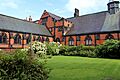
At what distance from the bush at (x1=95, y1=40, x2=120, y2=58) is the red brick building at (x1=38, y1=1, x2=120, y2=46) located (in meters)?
10.5

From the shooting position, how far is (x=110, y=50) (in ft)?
91.9

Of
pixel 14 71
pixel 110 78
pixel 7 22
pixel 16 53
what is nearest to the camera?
pixel 14 71

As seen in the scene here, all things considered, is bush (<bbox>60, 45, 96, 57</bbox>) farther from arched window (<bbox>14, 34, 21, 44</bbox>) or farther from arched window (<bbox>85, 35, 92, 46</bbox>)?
arched window (<bbox>14, 34, 21, 44</bbox>)

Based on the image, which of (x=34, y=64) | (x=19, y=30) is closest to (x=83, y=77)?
(x=34, y=64)

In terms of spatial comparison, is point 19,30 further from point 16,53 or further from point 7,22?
point 16,53

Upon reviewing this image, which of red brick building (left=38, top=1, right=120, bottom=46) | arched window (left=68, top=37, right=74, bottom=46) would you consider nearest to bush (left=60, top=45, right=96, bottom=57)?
red brick building (left=38, top=1, right=120, bottom=46)

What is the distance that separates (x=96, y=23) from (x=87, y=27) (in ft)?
7.68

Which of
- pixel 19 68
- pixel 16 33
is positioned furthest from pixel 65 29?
pixel 19 68

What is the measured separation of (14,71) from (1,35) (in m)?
27.8

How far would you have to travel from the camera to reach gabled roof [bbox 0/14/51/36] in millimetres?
38281

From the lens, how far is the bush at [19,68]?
9.52 meters

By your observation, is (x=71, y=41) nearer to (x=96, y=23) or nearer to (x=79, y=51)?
(x=96, y=23)

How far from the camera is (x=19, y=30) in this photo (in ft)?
132

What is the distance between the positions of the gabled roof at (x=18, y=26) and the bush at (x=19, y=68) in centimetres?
2761
